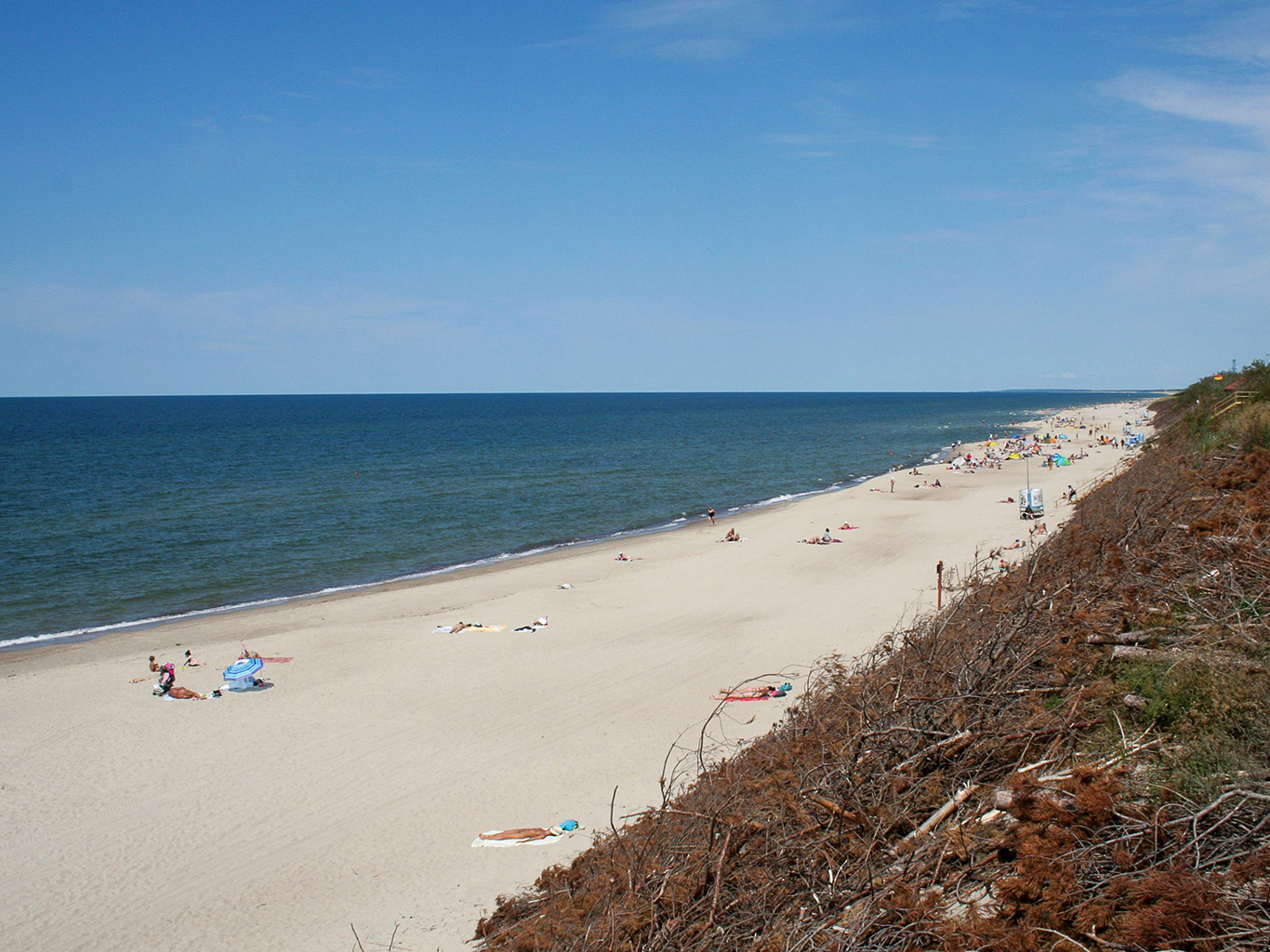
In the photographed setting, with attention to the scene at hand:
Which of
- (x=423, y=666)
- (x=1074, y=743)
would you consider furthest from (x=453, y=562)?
(x=1074, y=743)

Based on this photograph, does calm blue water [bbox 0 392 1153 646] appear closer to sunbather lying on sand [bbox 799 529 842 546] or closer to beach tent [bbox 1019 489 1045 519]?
sunbather lying on sand [bbox 799 529 842 546]

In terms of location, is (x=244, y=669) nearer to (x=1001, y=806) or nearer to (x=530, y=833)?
(x=530, y=833)

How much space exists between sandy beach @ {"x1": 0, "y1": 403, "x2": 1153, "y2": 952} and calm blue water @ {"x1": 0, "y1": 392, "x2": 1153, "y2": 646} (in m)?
4.98

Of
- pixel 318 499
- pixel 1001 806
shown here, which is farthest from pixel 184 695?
pixel 318 499

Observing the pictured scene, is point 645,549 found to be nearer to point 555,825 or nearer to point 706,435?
point 555,825

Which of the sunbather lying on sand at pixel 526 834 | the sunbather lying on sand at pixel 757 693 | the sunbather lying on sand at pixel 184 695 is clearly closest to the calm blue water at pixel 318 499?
the sunbather lying on sand at pixel 184 695

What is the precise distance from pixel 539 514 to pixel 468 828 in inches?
1193

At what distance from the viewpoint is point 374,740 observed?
14555 mm

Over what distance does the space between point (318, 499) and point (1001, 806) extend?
45.4 meters

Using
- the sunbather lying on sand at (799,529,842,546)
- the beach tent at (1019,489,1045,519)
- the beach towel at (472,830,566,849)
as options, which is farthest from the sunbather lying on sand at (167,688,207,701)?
the beach tent at (1019,489,1045,519)

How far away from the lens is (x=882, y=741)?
6.40 meters

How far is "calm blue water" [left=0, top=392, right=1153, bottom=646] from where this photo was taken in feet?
93.4

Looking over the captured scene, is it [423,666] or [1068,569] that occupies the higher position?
[1068,569]

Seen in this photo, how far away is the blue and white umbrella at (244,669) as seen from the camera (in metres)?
17.1
